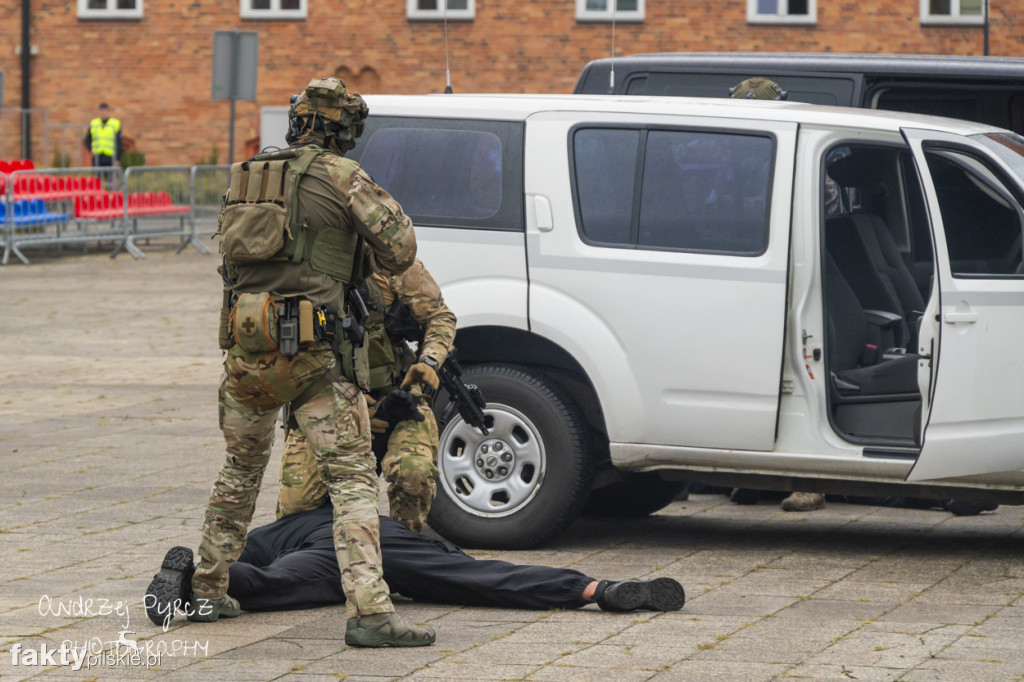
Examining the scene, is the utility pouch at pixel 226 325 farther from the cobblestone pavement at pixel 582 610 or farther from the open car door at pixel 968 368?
the open car door at pixel 968 368

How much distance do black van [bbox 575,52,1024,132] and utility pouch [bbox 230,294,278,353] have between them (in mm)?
4625

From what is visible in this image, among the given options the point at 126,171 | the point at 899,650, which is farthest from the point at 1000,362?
the point at 126,171

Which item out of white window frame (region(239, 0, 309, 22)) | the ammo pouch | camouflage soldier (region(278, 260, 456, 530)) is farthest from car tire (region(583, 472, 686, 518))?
white window frame (region(239, 0, 309, 22))

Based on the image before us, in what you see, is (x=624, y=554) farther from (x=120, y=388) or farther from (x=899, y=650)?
(x=120, y=388)

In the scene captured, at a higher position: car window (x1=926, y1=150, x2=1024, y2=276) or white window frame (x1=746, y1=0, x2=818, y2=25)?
white window frame (x1=746, y1=0, x2=818, y2=25)

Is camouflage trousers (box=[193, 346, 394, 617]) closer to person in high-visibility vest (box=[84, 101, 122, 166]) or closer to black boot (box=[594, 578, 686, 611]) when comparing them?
black boot (box=[594, 578, 686, 611])

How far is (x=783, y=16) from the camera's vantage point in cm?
3369

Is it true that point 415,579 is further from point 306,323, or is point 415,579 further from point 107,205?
point 107,205

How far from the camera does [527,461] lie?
7164mm

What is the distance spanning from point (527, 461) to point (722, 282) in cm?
111

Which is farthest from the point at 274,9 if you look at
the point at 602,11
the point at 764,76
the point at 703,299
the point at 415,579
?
the point at 415,579

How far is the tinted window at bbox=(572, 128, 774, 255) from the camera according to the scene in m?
6.97

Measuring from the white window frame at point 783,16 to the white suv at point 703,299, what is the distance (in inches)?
1061

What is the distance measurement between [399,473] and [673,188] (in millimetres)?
1668
